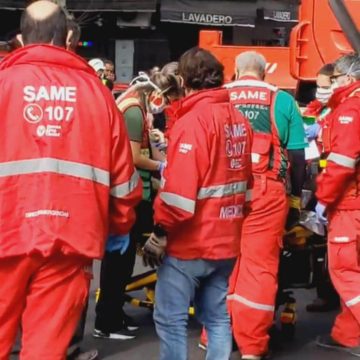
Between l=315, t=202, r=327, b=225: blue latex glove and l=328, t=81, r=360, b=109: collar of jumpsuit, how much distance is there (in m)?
0.64

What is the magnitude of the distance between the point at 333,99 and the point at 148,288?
6.29 feet

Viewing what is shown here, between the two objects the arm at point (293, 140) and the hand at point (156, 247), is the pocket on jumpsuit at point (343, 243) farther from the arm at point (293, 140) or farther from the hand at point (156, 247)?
the hand at point (156, 247)

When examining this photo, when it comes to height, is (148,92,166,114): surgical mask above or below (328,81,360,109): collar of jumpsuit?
below

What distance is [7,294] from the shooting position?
451cm

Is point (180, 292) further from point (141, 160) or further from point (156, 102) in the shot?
point (156, 102)

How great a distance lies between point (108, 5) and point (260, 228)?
13.2m

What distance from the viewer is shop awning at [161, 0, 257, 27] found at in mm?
19234

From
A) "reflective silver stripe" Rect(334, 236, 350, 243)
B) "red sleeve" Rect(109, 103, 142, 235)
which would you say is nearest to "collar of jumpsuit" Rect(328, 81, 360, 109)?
"reflective silver stripe" Rect(334, 236, 350, 243)

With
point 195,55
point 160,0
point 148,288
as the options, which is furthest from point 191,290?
point 160,0

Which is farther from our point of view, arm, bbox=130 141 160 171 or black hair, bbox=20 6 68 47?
arm, bbox=130 141 160 171

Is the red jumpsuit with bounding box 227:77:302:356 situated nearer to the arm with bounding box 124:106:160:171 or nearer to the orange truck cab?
the arm with bounding box 124:106:160:171

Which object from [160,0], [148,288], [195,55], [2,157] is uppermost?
[160,0]

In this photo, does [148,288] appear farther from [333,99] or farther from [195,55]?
[195,55]

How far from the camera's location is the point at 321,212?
695cm
